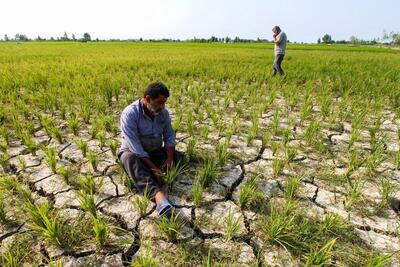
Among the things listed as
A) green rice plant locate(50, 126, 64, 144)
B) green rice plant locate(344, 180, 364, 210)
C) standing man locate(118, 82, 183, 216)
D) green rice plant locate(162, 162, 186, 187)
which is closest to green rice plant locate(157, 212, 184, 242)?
standing man locate(118, 82, 183, 216)

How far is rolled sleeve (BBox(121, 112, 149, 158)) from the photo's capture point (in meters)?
2.27

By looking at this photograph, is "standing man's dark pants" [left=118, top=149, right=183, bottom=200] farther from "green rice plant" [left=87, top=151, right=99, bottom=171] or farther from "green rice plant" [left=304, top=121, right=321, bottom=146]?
"green rice plant" [left=304, top=121, right=321, bottom=146]

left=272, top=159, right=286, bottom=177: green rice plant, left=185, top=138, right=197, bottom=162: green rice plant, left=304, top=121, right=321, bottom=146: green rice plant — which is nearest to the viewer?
left=272, top=159, right=286, bottom=177: green rice plant

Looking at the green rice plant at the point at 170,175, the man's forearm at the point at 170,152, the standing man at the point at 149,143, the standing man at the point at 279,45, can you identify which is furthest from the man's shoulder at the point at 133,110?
the standing man at the point at 279,45

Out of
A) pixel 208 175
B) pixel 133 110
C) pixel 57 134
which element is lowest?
pixel 208 175

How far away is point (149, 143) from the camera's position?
2.53 meters

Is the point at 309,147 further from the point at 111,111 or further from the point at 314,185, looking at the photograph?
the point at 111,111

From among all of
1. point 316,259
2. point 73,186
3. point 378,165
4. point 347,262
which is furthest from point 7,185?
point 378,165

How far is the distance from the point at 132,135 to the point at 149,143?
0.25 m

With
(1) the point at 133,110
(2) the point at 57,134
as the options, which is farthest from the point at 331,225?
(2) the point at 57,134

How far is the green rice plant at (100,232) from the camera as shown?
1.60m

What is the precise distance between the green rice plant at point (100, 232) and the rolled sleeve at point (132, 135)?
73 cm

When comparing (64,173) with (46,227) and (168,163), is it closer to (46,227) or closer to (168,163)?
(46,227)

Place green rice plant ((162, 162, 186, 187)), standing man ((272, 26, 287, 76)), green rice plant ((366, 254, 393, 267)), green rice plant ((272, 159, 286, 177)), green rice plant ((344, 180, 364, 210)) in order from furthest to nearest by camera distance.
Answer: standing man ((272, 26, 287, 76)), green rice plant ((272, 159, 286, 177)), green rice plant ((162, 162, 186, 187)), green rice plant ((344, 180, 364, 210)), green rice plant ((366, 254, 393, 267))
